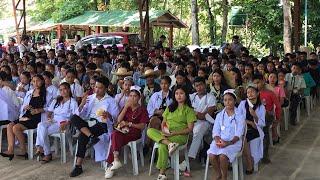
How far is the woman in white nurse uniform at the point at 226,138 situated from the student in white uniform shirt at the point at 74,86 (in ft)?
8.07

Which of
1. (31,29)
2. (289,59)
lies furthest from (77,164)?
(31,29)

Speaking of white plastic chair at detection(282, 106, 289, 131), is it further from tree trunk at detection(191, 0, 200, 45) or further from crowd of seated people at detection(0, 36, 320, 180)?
tree trunk at detection(191, 0, 200, 45)

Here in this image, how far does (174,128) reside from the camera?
4.86m

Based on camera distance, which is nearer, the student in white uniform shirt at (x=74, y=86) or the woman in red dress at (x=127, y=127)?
the woman in red dress at (x=127, y=127)

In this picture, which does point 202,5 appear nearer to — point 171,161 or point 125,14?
point 125,14

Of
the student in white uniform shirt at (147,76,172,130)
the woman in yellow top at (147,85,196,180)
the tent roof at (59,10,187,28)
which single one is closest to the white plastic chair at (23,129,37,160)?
the student in white uniform shirt at (147,76,172,130)

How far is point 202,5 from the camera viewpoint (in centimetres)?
2375

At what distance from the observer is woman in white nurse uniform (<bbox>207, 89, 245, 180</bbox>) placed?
4.40 metres

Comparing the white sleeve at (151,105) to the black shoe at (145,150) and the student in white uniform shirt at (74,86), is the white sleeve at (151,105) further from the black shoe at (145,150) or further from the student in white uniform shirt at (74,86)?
the student in white uniform shirt at (74,86)

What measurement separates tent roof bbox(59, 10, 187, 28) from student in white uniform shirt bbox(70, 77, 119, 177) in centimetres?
1430

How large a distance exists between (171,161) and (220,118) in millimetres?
870

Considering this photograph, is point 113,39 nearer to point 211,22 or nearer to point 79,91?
point 211,22

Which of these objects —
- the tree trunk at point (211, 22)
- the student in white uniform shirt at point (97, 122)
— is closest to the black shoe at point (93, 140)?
the student in white uniform shirt at point (97, 122)

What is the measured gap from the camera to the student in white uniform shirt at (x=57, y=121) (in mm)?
5555
